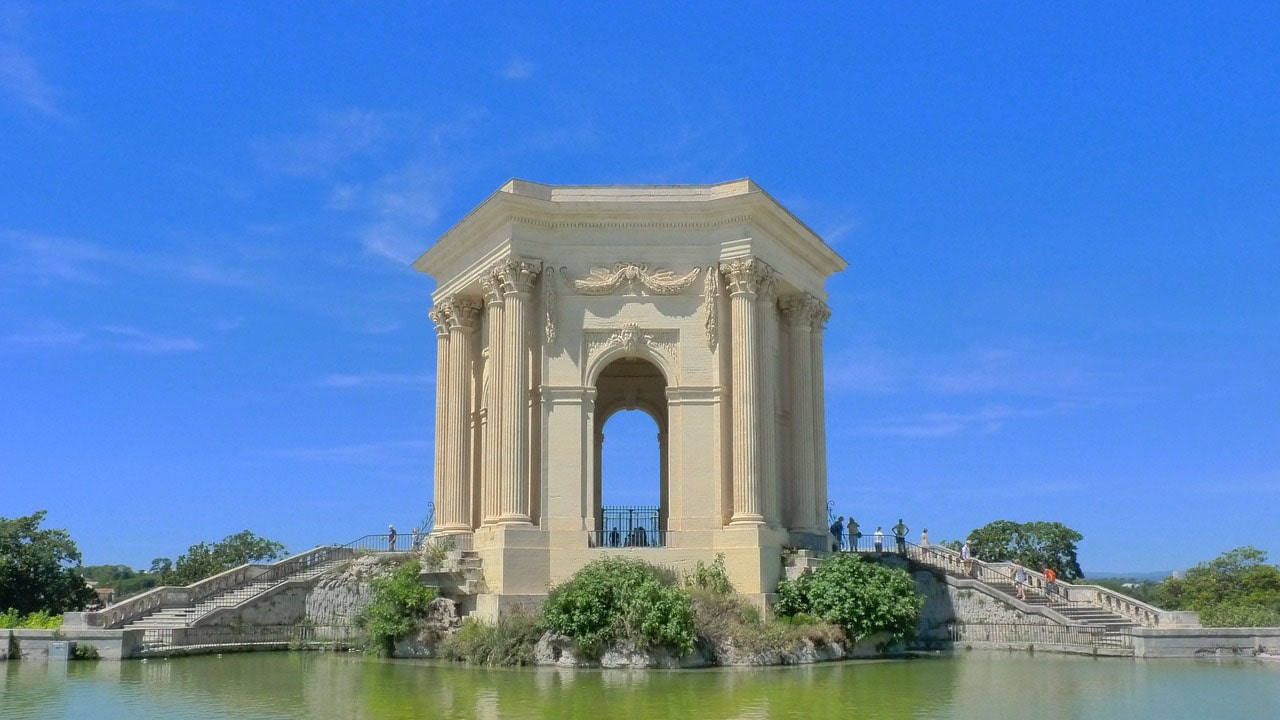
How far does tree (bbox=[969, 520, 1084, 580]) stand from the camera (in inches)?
2773

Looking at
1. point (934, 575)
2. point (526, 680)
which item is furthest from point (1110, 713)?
point (934, 575)

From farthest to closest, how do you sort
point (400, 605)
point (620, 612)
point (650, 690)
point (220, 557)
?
point (220, 557) < point (400, 605) < point (620, 612) < point (650, 690)

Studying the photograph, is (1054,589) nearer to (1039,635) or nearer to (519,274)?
(1039,635)

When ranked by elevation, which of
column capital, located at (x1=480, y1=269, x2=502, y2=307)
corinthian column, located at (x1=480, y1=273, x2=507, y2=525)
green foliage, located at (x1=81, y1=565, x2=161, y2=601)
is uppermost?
column capital, located at (x1=480, y1=269, x2=502, y2=307)

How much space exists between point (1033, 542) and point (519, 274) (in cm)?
5077

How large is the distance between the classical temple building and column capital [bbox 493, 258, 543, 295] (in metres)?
0.05

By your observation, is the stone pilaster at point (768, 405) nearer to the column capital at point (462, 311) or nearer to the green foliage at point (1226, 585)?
the column capital at point (462, 311)

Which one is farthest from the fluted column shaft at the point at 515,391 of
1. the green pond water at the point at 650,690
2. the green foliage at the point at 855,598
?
the green foliage at the point at 855,598

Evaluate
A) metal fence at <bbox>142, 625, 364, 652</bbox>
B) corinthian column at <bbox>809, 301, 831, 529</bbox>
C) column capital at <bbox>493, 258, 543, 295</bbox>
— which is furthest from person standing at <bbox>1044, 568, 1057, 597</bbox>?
metal fence at <bbox>142, 625, 364, 652</bbox>

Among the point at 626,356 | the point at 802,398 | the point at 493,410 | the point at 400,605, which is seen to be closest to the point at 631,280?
the point at 626,356

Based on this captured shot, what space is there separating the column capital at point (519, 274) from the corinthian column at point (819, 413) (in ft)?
31.6

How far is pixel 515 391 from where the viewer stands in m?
30.9

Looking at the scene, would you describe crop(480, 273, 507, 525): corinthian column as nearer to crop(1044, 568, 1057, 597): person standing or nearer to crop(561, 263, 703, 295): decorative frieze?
crop(561, 263, 703, 295): decorative frieze

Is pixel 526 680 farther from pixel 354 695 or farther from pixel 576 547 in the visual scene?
pixel 576 547
